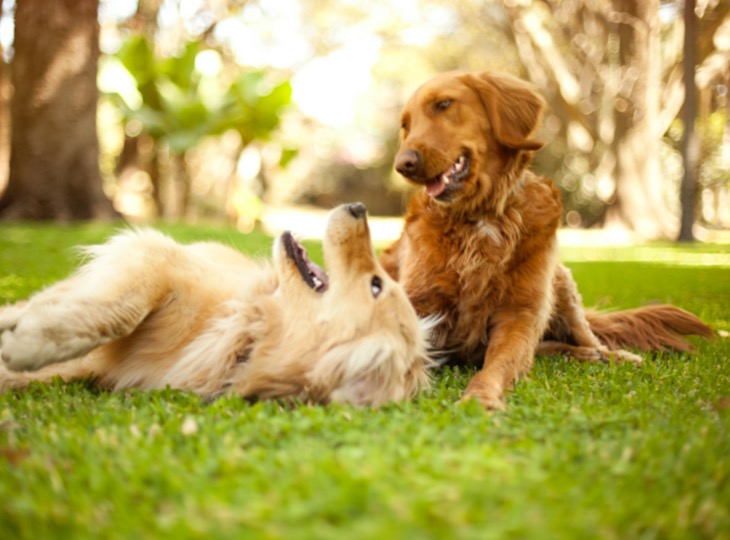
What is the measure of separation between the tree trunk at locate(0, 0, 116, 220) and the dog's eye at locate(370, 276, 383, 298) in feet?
31.2

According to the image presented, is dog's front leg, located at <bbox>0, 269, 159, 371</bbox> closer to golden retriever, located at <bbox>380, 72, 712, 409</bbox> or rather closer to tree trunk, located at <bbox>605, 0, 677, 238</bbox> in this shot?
golden retriever, located at <bbox>380, 72, 712, 409</bbox>

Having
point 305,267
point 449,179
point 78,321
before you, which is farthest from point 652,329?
point 78,321

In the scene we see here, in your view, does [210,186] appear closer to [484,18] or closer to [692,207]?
[484,18]

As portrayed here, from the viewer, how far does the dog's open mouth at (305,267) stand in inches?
127

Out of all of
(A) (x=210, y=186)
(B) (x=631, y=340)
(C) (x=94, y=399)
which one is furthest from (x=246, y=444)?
(A) (x=210, y=186)

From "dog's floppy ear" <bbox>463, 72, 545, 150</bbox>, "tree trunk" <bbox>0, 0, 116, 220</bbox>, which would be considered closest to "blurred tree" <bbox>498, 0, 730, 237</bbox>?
"tree trunk" <bbox>0, 0, 116, 220</bbox>

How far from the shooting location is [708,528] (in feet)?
5.54

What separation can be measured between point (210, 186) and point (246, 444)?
29745mm

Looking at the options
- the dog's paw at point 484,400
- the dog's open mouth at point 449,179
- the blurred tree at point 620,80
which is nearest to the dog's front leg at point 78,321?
the dog's paw at point 484,400

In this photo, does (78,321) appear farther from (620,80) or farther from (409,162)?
(620,80)

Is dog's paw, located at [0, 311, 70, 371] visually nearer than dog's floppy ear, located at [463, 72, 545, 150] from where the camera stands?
Yes

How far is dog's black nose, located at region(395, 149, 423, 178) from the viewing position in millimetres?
3859

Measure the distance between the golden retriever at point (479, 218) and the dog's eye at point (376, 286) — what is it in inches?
35.7

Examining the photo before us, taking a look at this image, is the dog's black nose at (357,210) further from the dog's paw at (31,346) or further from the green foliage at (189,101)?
the green foliage at (189,101)
